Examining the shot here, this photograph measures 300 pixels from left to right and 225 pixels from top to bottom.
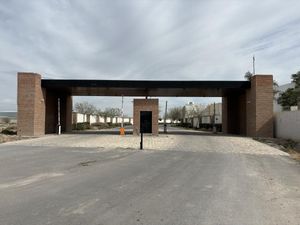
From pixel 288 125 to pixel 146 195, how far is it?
81.6 feet

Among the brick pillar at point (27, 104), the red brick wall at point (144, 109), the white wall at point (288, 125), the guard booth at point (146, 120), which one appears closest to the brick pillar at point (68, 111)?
the brick pillar at point (27, 104)

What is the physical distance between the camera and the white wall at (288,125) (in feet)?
91.2

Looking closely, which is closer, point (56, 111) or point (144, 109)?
point (144, 109)

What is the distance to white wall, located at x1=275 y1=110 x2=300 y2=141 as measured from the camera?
1095 inches

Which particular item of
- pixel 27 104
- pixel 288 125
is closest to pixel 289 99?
pixel 288 125

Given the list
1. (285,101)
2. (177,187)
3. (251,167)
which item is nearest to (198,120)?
(285,101)

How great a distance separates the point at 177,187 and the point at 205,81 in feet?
87.7

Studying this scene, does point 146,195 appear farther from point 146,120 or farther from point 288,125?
point 146,120

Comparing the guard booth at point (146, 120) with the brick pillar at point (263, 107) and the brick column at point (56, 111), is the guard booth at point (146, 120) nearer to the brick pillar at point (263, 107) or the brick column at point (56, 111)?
the brick pillar at point (263, 107)

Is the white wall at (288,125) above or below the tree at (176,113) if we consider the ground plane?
below

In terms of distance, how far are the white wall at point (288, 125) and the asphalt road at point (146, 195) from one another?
15518 millimetres

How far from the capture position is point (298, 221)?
6309 millimetres

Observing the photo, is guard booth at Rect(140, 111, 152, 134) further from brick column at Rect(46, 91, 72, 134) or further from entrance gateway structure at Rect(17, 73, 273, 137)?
brick column at Rect(46, 91, 72, 134)

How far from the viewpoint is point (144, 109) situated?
36438 millimetres
